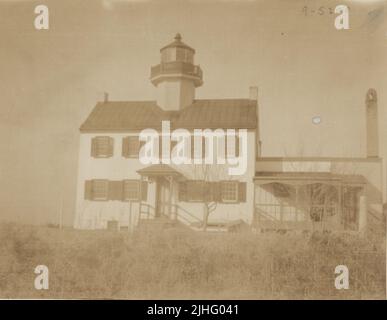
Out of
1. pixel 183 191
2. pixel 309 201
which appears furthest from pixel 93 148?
pixel 309 201

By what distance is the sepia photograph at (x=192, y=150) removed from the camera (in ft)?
24.1

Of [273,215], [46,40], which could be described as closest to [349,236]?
[273,215]

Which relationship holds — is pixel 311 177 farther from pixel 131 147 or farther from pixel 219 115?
pixel 131 147

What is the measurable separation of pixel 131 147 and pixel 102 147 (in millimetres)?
758

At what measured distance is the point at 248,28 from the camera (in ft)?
26.0

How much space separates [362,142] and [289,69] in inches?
75.5

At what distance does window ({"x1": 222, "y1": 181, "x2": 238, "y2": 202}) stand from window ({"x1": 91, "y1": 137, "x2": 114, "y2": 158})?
251cm

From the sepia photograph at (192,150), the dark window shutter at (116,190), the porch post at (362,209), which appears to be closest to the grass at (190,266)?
the sepia photograph at (192,150)

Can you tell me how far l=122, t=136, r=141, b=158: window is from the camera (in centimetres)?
940

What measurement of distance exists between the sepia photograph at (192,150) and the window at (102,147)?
1.3 inches

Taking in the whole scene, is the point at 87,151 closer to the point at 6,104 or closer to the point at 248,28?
the point at 6,104

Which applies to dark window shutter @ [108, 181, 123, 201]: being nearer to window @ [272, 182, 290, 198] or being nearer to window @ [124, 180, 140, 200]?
window @ [124, 180, 140, 200]

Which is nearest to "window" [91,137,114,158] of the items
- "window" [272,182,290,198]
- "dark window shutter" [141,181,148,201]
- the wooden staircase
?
"dark window shutter" [141,181,148,201]

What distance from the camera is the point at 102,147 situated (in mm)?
9906
